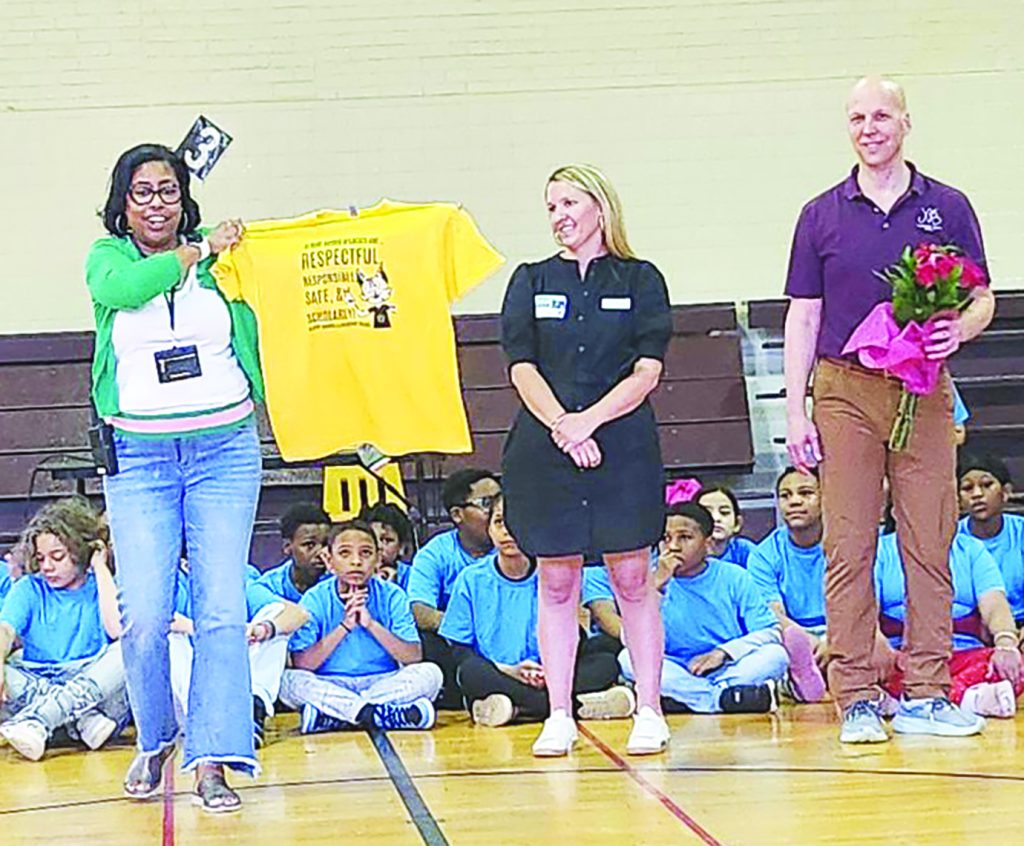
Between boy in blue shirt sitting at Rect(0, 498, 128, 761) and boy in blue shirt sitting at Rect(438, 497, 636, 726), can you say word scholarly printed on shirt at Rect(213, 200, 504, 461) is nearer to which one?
boy in blue shirt sitting at Rect(438, 497, 636, 726)

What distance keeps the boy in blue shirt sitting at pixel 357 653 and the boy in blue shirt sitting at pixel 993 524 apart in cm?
176

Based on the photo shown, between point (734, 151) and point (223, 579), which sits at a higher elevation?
Result: point (734, 151)

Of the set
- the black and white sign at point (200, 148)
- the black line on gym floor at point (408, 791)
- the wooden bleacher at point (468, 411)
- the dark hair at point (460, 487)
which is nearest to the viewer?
the black line on gym floor at point (408, 791)

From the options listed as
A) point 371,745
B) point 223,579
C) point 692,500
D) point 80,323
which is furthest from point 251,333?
point 80,323

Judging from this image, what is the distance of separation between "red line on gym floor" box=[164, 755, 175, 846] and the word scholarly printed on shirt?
79.4 inches

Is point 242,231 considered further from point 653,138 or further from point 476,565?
point 653,138

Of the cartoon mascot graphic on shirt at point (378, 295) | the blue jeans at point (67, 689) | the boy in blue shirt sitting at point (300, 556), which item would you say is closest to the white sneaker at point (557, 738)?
the blue jeans at point (67, 689)

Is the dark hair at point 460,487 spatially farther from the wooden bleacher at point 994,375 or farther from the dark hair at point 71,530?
the wooden bleacher at point 994,375

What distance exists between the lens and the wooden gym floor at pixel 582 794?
10.5 feet

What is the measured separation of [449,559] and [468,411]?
2398 millimetres

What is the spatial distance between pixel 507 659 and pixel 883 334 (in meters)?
1.76

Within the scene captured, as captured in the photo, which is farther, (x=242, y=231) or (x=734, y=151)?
(x=734, y=151)

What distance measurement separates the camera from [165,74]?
8.18 m

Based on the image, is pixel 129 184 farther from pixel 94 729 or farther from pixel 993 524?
pixel 993 524
